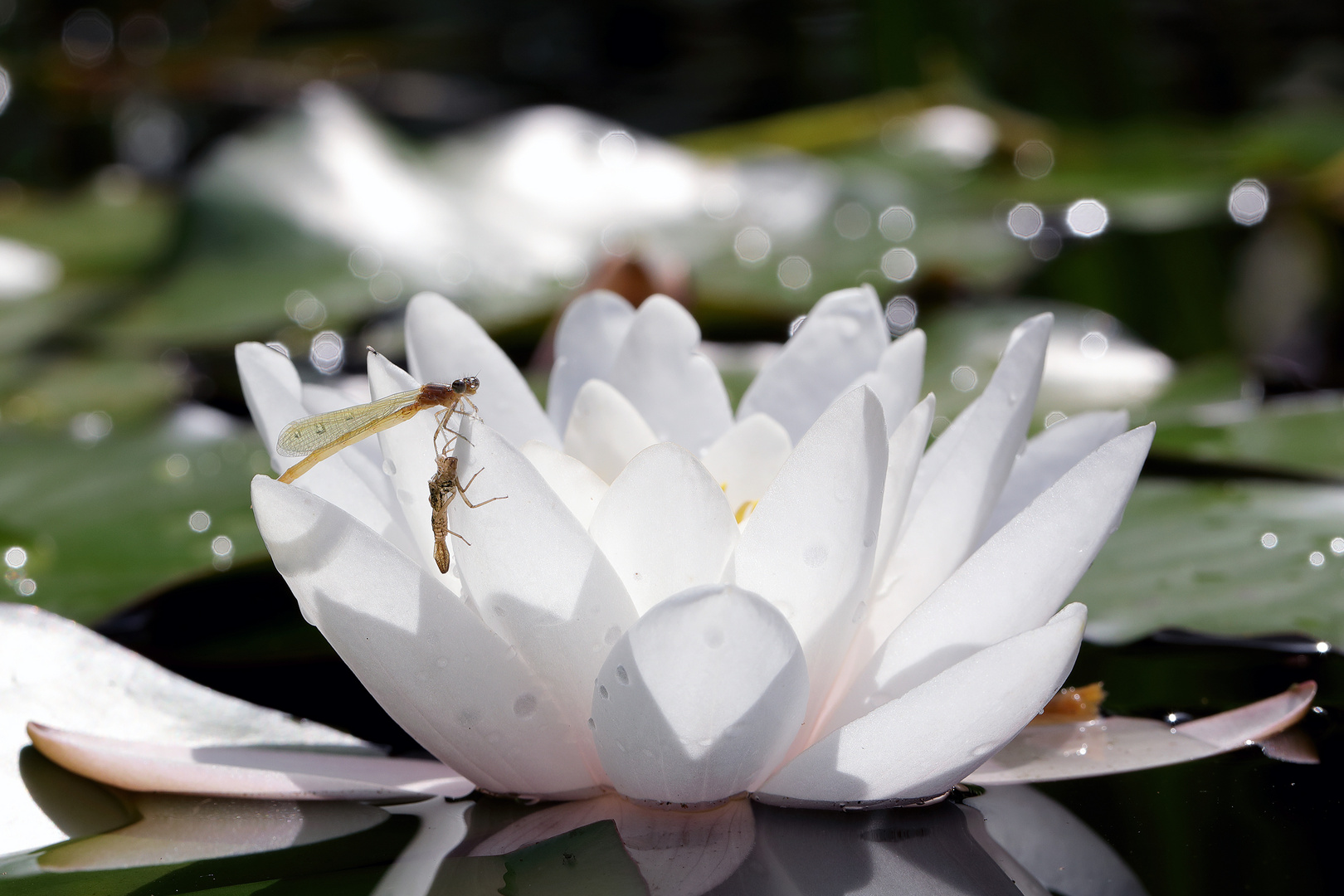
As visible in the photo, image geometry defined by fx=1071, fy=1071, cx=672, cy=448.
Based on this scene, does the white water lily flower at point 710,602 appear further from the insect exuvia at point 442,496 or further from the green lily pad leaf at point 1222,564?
the green lily pad leaf at point 1222,564

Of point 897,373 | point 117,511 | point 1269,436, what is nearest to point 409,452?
point 897,373

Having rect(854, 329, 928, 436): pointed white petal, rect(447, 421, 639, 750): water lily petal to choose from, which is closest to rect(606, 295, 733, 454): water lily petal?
rect(854, 329, 928, 436): pointed white petal

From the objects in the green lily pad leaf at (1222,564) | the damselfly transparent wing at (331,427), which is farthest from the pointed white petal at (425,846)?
the green lily pad leaf at (1222,564)

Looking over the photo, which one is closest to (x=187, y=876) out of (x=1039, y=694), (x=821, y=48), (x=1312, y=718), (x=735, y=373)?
(x=1039, y=694)

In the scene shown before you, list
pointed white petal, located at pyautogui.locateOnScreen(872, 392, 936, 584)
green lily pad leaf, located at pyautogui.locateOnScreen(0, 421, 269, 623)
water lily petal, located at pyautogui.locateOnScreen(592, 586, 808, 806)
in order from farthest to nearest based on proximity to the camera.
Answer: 1. green lily pad leaf, located at pyautogui.locateOnScreen(0, 421, 269, 623)
2. pointed white petal, located at pyautogui.locateOnScreen(872, 392, 936, 584)
3. water lily petal, located at pyautogui.locateOnScreen(592, 586, 808, 806)

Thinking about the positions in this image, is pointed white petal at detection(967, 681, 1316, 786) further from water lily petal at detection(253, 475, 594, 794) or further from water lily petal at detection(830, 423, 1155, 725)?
water lily petal at detection(253, 475, 594, 794)

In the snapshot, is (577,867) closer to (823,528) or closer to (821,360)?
(823,528)

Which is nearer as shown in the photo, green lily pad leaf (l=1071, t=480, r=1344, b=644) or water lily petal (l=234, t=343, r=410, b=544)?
water lily petal (l=234, t=343, r=410, b=544)
